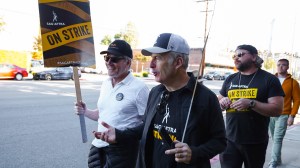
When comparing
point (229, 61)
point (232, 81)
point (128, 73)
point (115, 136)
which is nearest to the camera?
point (115, 136)

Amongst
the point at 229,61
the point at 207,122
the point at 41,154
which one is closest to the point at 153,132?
the point at 207,122

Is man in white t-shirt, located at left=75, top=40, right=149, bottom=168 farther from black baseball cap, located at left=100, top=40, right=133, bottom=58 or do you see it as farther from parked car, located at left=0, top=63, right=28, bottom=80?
parked car, located at left=0, top=63, right=28, bottom=80

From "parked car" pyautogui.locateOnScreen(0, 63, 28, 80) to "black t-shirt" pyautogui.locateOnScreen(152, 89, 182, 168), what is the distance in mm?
25778

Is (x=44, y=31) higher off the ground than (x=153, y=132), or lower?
higher

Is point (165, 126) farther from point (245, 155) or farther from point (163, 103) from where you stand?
point (245, 155)

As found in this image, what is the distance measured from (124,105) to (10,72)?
2528 cm

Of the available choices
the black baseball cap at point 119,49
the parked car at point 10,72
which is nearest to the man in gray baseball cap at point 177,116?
the black baseball cap at point 119,49

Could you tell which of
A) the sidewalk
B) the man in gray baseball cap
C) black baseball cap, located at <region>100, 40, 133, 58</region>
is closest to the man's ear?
the man in gray baseball cap

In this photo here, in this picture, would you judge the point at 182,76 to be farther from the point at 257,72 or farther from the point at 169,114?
the point at 257,72

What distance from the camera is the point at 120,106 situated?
2.79 meters

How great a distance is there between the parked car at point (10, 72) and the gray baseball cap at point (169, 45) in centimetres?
2575

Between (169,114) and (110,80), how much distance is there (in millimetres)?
1245

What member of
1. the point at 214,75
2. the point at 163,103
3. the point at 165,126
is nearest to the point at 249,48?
the point at 163,103

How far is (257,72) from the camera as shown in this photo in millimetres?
3471
